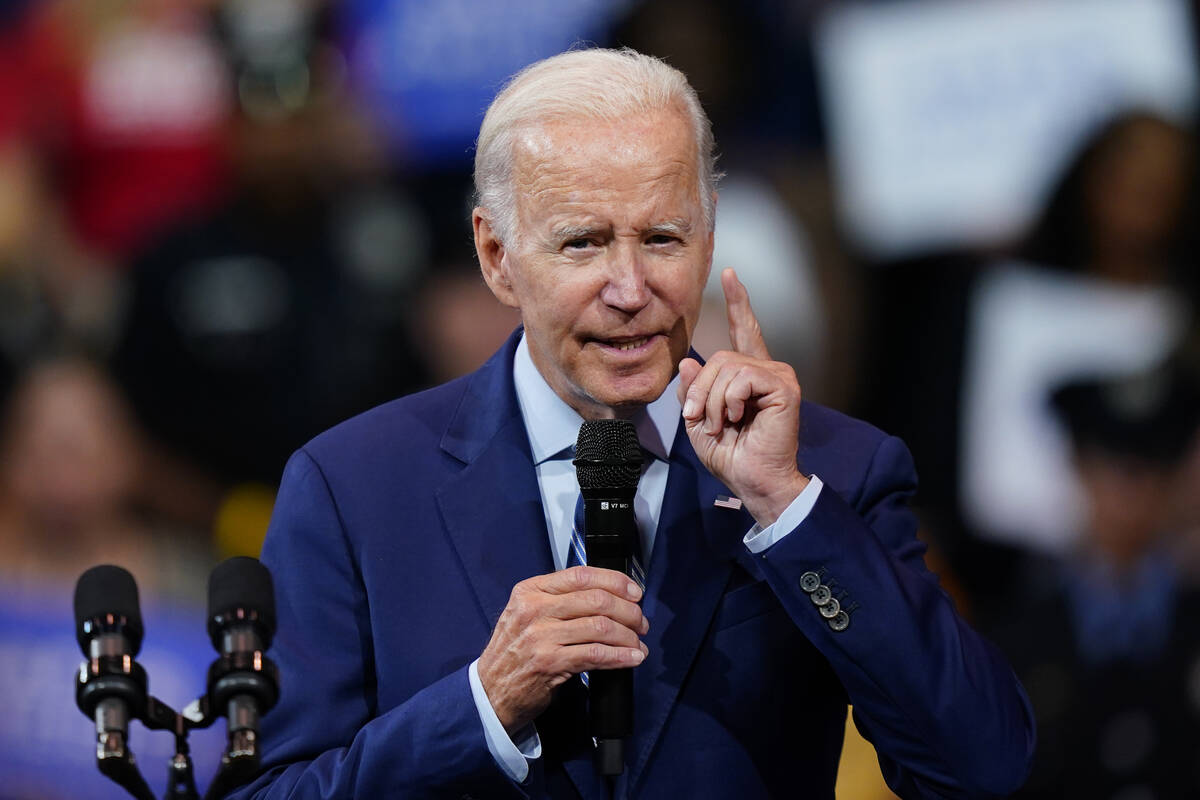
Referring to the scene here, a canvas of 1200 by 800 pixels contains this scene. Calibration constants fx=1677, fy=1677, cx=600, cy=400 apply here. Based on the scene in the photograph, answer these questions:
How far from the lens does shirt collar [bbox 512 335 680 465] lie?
238 cm

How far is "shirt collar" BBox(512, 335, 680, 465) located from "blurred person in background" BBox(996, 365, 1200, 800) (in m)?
2.92

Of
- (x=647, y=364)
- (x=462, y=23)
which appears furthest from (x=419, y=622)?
(x=462, y=23)

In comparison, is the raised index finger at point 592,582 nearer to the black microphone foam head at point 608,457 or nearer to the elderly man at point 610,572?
→ the elderly man at point 610,572

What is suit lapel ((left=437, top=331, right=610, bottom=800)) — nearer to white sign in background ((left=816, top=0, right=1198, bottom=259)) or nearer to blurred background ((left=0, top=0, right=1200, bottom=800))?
blurred background ((left=0, top=0, right=1200, bottom=800))

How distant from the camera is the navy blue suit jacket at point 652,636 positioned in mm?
2078

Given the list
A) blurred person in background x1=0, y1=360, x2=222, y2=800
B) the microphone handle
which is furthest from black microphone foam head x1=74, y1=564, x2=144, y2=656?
blurred person in background x1=0, y1=360, x2=222, y2=800

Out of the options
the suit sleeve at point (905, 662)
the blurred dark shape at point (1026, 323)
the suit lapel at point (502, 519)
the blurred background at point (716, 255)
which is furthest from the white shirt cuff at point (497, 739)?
the blurred dark shape at point (1026, 323)

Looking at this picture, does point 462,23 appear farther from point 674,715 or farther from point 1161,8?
point 674,715

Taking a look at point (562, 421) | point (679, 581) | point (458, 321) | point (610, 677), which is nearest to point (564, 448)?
point (562, 421)

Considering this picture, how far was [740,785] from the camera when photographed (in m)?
2.20

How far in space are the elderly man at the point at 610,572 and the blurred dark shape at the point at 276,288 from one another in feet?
9.22

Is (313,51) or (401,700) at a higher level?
(313,51)

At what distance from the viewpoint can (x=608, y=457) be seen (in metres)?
2.03

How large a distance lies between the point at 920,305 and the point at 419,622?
3.68 m
